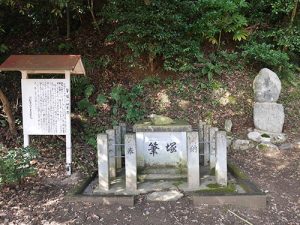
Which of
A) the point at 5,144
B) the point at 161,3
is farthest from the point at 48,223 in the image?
the point at 161,3

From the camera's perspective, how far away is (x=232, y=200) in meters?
4.46

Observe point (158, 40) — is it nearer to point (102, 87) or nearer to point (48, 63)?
point (102, 87)

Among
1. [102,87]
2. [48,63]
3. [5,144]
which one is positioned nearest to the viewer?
[48,63]

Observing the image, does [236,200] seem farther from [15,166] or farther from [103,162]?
[15,166]

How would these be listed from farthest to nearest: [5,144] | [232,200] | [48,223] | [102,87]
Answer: [102,87]
[5,144]
[232,200]
[48,223]

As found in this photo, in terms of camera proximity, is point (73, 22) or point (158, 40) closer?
point (158, 40)

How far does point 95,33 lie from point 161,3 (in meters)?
3.03

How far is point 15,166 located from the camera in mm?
4770

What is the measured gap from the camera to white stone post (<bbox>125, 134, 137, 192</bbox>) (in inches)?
191

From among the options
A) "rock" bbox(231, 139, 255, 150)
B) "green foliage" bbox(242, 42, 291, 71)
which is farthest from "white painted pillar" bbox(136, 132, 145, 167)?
"green foliage" bbox(242, 42, 291, 71)

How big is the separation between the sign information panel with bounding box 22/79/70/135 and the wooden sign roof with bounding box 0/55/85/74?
0.24 meters

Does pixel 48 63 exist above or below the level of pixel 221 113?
above

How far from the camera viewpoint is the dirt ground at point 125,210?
164 inches

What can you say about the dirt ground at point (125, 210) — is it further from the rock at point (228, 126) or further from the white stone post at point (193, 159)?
the rock at point (228, 126)
